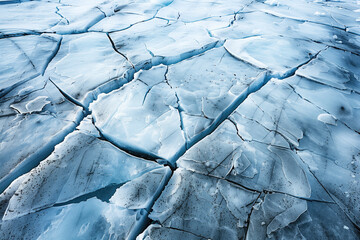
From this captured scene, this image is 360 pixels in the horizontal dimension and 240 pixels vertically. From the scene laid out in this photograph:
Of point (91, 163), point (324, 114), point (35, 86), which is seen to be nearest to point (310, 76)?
point (324, 114)

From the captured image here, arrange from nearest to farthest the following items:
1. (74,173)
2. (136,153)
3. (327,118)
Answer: (74,173), (136,153), (327,118)

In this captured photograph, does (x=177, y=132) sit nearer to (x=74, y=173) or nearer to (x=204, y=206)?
(x=204, y=206)

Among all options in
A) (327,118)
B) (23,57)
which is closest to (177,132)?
(327,118)

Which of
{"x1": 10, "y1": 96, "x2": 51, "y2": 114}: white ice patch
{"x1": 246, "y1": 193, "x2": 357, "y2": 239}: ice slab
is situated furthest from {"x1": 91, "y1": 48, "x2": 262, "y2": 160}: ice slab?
{"x1": 246, "y1": 193, "x2": 357, "y2": 239}: ice slab

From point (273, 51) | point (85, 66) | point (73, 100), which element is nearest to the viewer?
point (73, 100)

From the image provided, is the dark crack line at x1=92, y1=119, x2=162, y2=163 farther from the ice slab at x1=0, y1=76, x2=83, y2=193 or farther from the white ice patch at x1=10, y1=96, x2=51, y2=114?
the white ice patch at x1=10, y1=96, x2=51, y2=114

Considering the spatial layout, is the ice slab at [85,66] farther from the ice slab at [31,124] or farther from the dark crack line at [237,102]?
the dark crack line at [237,102]

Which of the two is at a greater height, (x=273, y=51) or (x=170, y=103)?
(x=273, y=51)

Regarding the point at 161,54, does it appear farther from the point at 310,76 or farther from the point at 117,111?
the point at 310,76

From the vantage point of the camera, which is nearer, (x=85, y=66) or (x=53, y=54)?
(x=85, y=66)
